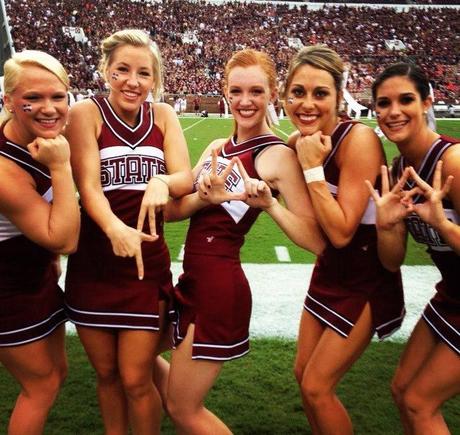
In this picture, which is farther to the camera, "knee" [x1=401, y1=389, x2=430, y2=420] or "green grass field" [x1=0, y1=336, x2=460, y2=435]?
"green grass field" [x1=0, y1=336, x2=460, y2=435]

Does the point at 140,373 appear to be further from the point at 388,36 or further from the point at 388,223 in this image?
the point at 388,36

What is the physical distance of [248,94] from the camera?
227cm

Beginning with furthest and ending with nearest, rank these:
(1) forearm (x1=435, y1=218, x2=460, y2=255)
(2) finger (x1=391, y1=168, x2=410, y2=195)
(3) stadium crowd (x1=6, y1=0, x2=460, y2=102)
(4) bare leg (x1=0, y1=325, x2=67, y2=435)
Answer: (3) stadium crowd (x1=6, y1=0, x2=460, y2=102)
(4) bare leg (x1=0, y1=325, x2=67, y2=435)
(2) finger (x1=391, y1=168, x2=410, y2=195)
(1) forearm (x1=435, y1=218, x2=460, y2=255)

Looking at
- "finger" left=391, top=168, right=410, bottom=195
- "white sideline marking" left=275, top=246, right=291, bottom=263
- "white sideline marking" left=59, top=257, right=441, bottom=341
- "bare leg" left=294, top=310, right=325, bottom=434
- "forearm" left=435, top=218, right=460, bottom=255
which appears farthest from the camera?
"white sideline marking" left=275, top=246, right=291, bottom=263

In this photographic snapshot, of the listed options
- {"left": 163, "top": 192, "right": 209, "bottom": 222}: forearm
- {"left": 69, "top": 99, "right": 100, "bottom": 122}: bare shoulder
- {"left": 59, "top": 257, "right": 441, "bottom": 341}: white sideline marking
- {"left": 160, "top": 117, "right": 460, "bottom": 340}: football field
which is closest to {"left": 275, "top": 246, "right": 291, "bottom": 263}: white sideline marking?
{"left": 160, "top": 117, "right": 460, "bottom": 340}: football field

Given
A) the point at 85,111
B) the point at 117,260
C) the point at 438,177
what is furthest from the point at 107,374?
the point at 438,177

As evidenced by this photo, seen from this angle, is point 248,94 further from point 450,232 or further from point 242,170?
point 450,232

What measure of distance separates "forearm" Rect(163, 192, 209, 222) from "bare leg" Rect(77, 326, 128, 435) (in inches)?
22.0

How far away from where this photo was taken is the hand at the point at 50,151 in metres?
1.91

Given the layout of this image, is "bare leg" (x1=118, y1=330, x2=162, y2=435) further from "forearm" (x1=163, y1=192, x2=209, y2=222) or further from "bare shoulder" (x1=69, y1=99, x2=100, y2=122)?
"bare shoulder" (x1=69, y1=99, x2=100, y2=122)

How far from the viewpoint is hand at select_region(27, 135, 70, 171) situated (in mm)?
1909

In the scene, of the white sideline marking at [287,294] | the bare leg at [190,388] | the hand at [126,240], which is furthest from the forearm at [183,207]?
the white sideline marking at [287,294]

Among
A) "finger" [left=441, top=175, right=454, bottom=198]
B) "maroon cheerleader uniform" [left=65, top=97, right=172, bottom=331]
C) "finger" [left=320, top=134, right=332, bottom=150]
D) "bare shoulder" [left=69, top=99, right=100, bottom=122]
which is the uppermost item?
"bare shoulder" [left=69, top=99, right=100, bottom=122]

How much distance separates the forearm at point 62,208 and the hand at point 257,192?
0.64 m
